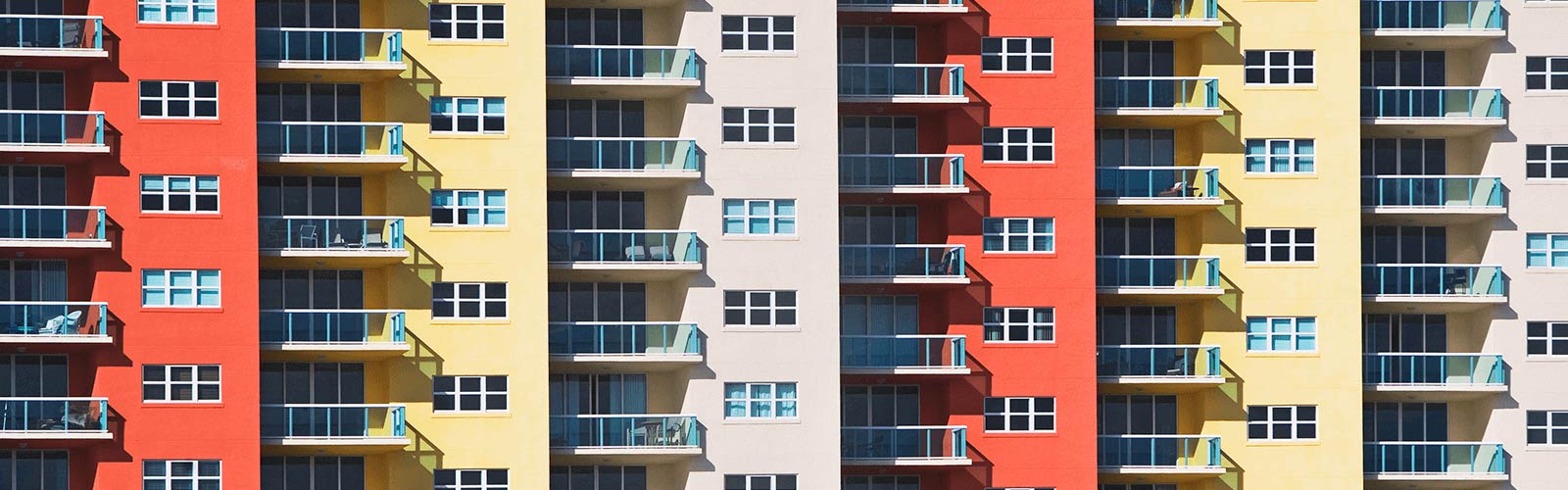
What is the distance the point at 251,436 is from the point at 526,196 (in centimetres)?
1027

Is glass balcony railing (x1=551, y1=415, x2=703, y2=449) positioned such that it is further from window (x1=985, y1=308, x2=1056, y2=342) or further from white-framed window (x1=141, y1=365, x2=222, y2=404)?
white-framed window (x1=141, y1=365, x2=222, y2=404)

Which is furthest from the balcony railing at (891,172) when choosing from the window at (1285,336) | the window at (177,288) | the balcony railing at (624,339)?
the window at (177,288)

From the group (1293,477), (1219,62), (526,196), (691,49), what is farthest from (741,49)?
(1293,477)

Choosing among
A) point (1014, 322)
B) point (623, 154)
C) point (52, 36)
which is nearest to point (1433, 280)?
point (1014, 322)

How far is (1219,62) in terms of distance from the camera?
97.7 m

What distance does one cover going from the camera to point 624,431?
306 feet

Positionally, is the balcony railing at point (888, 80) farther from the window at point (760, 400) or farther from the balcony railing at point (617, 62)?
the window at point (760, 400)

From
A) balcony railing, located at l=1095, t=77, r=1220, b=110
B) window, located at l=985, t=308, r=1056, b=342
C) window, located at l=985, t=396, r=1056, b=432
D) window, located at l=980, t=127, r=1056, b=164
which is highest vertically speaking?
balcony railing, located at l=1095, t=77, r=1220, b=110

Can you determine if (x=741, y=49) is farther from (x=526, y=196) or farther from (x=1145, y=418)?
(x=1145, y=418)

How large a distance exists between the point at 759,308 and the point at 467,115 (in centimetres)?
1003

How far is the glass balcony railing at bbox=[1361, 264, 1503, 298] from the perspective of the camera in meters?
98.0

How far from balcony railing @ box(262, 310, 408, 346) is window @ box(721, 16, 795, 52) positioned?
1268 cm

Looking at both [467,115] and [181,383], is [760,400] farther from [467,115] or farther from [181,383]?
[181,383]

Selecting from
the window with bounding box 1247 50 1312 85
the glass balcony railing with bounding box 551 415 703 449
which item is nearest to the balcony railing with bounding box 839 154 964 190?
the glass balcony railing with bounding box 551 415 703 449
